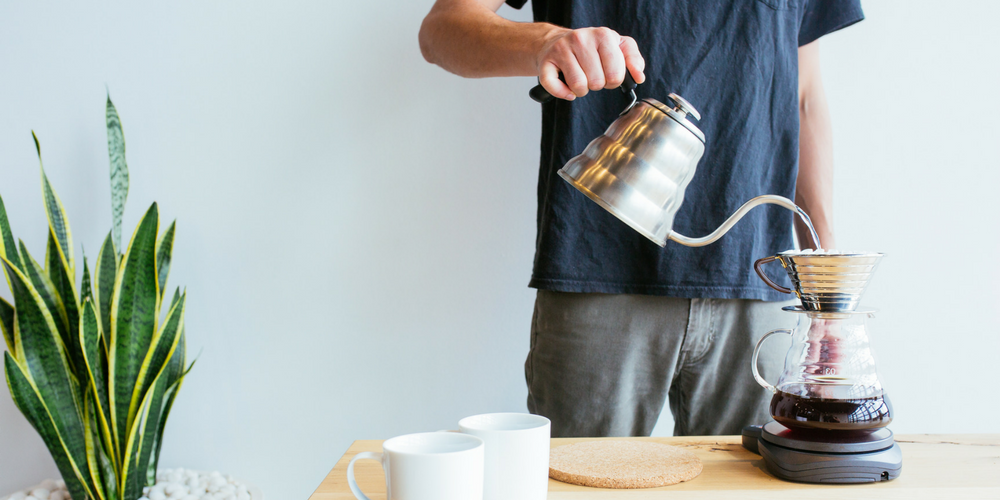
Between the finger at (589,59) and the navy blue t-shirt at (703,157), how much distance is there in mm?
354

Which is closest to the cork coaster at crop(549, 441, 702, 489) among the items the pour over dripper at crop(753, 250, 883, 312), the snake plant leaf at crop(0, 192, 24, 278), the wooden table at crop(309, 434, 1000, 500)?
the wooden table at crop(309, 434, 1000, 500)

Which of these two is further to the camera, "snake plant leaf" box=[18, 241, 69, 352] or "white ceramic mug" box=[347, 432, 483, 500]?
"snake plant leaf" box=[18, 241, 69, 352]

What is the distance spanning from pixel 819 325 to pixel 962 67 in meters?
1.17

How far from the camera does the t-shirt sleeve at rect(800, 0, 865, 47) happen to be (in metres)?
1.04

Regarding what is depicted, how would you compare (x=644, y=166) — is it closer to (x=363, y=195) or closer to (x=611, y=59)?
(x=611, y=59)

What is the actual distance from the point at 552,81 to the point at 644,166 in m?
0.12

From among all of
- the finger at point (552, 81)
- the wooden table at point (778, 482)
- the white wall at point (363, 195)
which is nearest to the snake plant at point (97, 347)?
the white wall at point (363, 195)

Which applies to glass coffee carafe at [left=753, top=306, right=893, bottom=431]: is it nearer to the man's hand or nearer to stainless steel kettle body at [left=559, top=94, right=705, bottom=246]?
stainless steel kettle body at [left=559, top=94, right=705, bottom=246]

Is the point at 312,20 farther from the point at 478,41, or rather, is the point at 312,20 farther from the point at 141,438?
the point at 141,438

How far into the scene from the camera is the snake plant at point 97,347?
126cm

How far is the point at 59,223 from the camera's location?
4.37 feet

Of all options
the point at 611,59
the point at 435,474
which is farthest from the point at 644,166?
the point at 435,474

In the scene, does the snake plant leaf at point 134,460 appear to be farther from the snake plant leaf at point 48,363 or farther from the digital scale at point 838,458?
the digital scale at point 838,458

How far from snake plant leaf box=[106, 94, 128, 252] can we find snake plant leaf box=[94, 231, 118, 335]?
0.02m
